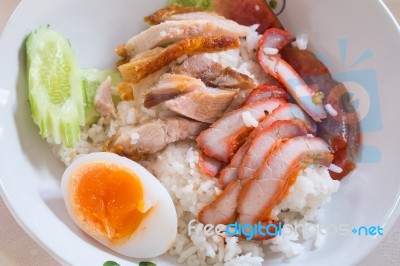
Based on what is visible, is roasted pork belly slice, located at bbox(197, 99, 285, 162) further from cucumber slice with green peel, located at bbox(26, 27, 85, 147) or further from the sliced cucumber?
the sliced cucumber

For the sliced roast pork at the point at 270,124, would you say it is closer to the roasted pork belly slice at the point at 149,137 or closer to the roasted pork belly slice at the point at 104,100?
the roasted pork belly slice at the point at 149,137

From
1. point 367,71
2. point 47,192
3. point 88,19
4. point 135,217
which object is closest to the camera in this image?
point 135,217

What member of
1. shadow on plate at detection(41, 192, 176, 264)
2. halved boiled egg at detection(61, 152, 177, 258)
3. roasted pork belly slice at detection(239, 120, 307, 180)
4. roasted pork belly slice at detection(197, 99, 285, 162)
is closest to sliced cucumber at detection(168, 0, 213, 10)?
roasted pork belly slice at detection(197, 99, 285, 162)

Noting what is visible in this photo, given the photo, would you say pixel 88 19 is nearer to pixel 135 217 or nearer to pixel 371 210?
pixel 135 217

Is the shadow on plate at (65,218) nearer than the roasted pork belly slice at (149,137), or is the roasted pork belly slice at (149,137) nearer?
the shadow on plate at (65,218)

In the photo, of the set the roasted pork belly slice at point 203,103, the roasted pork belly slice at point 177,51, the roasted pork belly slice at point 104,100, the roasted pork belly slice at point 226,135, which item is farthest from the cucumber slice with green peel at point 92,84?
the roasted pork belly slice at point 226,135

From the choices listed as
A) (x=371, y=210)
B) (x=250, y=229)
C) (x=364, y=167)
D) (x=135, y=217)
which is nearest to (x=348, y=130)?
(x=364, y=167)
